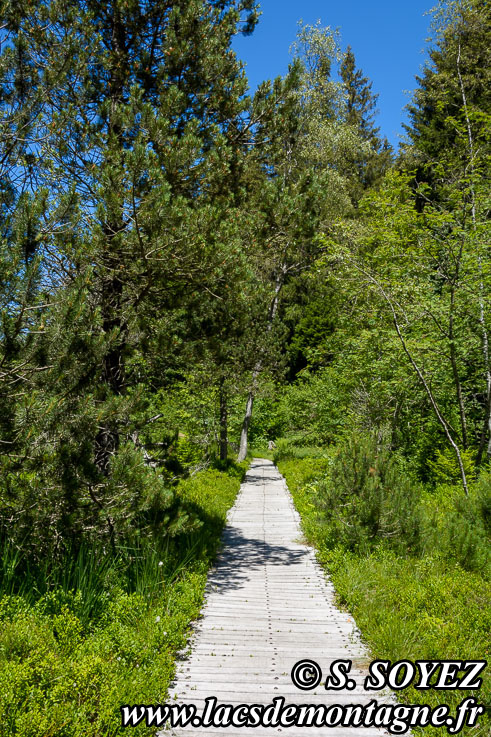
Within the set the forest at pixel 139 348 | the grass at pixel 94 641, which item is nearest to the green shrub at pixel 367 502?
the forest at pixel 139 348

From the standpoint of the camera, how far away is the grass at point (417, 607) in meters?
3.45

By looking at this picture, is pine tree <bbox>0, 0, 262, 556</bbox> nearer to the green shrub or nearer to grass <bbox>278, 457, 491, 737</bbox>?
grass <bbox>278, 457, 491, 737</bbox>

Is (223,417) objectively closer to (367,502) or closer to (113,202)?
(367,502)

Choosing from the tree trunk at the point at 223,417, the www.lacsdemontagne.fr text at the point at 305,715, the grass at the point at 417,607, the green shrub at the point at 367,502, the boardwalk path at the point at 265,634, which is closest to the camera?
the www.lacsdemontagne.fr text at the point at 305,715

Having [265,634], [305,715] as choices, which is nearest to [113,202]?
[265,634]

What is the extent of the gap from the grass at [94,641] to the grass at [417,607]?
1570 mm

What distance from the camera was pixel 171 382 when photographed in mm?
6324

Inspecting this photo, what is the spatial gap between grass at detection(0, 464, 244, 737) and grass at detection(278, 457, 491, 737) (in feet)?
5.15

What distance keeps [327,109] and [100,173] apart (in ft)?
61.7

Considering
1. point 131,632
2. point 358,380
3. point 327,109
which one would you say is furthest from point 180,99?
point 327,109

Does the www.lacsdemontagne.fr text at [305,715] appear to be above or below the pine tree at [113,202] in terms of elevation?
below

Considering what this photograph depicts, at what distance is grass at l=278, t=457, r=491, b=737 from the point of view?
3.45 metres

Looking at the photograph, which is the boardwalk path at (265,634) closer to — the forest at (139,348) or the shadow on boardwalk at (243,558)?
the shadow on boardwalk at (243,558)

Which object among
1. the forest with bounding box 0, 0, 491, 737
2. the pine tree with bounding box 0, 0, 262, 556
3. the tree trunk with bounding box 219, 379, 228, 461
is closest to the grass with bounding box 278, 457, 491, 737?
the forest with bounding box 0, 0, 491, 737
